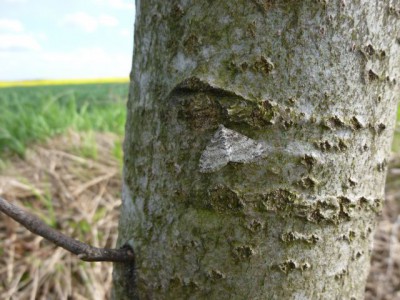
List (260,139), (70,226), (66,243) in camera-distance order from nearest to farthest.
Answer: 1. (260,139)
2. (66,243)
3. (70,226)

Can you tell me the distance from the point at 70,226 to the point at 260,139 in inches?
68.2

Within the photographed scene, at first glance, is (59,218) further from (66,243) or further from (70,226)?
(66,243)

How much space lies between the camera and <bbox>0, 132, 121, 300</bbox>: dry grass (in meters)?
1.92

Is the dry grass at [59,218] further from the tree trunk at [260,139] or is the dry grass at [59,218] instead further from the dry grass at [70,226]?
the tree trunk at [260,139]

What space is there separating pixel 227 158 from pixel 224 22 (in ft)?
0.60

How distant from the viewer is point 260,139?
58 centimetres

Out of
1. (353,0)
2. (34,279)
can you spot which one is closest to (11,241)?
(34,279)

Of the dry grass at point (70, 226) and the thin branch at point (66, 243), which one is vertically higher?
the thin branch at point (66, 243)

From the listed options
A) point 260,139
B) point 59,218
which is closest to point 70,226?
point 59,218

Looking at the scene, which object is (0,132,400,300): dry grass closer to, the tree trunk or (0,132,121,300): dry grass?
(0,132,121,300): dry grass

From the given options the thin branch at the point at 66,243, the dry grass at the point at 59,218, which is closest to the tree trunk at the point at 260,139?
the thin branch at the point at 66,243

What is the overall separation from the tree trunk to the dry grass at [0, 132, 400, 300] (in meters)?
1.41

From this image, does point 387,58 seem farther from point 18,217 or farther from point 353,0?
point 18,217

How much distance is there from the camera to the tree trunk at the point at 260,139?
22.1 inches
